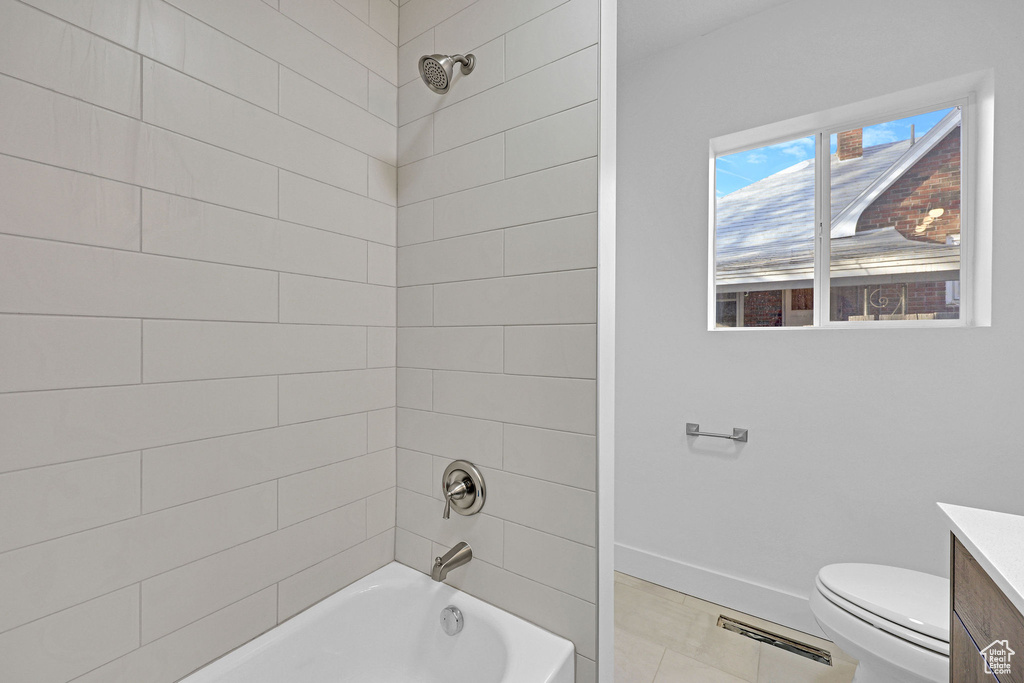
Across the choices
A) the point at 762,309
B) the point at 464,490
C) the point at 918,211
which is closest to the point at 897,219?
the point at 918,211

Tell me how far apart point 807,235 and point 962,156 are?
22.0 inches

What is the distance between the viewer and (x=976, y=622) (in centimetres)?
77

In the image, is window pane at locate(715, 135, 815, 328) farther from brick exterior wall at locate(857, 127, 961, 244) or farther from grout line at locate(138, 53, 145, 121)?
grout line at locate(138, 53, 145, 121)

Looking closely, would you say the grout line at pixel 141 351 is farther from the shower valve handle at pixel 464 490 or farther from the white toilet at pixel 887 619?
the white toilet at pixel 887 619

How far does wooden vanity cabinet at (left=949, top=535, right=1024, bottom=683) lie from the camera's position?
636mm

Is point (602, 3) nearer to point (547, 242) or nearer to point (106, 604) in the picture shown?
point (547, 242)

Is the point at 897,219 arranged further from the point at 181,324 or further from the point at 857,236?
the point at 181,324

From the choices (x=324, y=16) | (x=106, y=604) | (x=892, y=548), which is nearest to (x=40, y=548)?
(x=106, y=604)

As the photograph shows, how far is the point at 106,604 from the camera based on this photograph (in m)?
0.87

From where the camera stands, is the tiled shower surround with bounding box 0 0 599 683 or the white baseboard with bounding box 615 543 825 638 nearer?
the tiled shower surround with bounding box 0 0 599 683

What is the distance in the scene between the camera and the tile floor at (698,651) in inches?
63.9

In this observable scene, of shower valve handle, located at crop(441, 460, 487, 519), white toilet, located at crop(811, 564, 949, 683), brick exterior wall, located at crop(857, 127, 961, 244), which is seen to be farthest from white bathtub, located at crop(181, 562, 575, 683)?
brick exterior wall, located at crop(857, 127, 961, 244)

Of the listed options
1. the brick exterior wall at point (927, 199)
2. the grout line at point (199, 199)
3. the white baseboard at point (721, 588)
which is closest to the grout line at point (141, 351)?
the grout line at point (199, 199)

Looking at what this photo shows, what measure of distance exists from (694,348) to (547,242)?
130 centimetres
